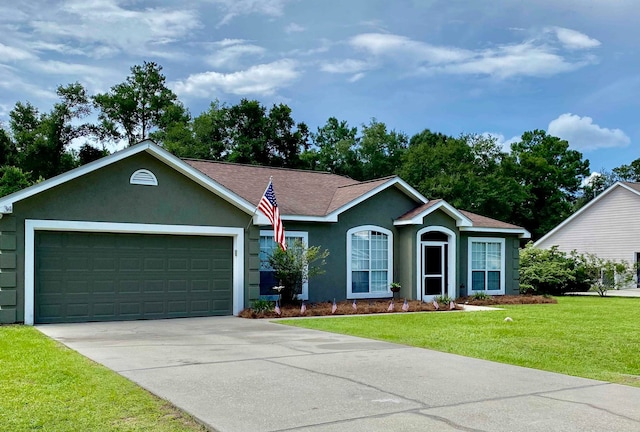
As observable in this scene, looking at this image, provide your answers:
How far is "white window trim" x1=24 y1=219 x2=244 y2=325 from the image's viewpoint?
14.6 m

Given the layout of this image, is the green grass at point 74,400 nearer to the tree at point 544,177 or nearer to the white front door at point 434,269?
the white front door at point 434,269

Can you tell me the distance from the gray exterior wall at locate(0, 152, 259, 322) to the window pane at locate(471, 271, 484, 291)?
9561 millimetres

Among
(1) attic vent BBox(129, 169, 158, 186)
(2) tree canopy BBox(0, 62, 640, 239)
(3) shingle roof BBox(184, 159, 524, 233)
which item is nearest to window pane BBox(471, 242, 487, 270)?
(3) shingle roof BBox(184, 159, 524, 233)

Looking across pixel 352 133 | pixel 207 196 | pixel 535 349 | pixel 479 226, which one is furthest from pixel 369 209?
pixel 352 133

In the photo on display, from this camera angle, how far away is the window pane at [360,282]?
20672 mm

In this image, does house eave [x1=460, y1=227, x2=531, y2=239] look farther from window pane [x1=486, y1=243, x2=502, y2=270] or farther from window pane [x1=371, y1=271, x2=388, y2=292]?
window pane [x1=371, y1=271, x2=388, y2=292]

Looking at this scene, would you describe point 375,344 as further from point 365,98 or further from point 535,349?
point 365,98

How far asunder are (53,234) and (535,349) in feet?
36.3

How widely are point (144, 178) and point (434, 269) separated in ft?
34.5

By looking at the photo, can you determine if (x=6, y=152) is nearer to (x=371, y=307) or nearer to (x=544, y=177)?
(x=371, y=307)

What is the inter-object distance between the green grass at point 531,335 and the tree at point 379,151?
32931 mm

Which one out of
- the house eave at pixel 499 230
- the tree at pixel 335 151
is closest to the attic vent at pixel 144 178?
the house eave at pixel 499 230

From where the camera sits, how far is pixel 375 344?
11.5 m

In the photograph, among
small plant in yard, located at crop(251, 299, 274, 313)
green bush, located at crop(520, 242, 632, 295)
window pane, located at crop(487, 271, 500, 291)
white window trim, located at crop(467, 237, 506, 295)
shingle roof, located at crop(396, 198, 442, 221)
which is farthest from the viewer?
green bush, located at crop(520, 242, 632, 295)
